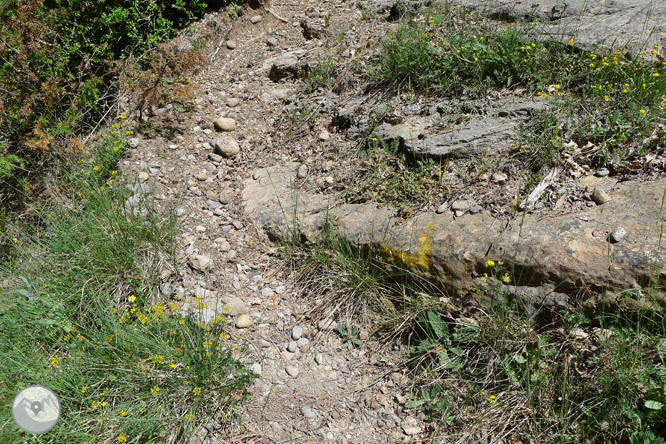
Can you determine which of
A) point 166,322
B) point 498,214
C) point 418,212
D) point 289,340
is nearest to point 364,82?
point 418,212

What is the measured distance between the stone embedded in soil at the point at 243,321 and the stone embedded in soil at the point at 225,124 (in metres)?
2.45

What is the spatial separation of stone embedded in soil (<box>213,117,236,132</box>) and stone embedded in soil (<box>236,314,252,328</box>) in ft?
8.02

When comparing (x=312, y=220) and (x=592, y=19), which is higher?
(x=592, y=19)

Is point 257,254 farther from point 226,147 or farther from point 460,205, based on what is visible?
point 460,205

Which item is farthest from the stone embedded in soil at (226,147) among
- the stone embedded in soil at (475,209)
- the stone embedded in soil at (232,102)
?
the stone embedded in soil at (475,209)

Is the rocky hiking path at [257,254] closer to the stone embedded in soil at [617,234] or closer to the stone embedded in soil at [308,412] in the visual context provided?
the stone embedded in soil at [308,412]

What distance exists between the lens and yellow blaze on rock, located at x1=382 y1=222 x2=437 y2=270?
3496mm

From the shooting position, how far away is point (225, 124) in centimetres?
533

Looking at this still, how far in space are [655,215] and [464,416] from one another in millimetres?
1763

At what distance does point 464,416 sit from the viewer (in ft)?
9.76

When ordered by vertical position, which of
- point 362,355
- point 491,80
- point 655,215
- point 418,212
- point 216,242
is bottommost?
point 362,355

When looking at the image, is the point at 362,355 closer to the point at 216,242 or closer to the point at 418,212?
the point at 418,212
